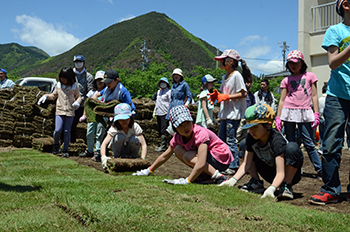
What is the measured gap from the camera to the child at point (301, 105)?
5.32m

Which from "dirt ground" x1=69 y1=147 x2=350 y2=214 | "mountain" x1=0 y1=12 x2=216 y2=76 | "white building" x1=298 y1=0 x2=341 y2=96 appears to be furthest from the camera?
"mountain" x1=0 y1=12 x2=216 y2=76

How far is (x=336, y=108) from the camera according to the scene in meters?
3.62

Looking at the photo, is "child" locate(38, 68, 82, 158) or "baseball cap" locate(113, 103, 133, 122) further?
"child" locate(38, 68, 82, 158)

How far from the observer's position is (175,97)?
342 inches

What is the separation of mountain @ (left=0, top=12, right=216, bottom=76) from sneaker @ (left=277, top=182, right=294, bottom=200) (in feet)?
339

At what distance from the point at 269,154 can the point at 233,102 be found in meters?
1.91

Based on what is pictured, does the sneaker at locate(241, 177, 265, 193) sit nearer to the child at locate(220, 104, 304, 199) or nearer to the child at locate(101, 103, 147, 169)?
the child at locate(220, 104, 304, 199)

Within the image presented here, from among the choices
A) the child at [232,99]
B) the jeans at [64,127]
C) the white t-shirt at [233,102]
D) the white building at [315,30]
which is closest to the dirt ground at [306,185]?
the jeans at [64,127]

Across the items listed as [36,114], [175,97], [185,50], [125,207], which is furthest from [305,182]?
[185,50]

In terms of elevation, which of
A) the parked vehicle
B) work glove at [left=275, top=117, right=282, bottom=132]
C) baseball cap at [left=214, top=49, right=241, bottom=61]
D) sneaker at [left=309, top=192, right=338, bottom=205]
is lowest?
sneaker at [left=309, top=192, right=338, bottom=205]

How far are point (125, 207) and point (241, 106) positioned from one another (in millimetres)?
3325

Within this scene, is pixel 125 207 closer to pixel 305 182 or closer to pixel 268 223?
pixel 268 223

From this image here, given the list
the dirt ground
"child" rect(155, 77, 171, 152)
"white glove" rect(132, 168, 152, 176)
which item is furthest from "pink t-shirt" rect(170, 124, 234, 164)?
"child" rect(155, 77, 171, 152)

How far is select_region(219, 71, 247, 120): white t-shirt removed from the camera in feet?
18.4
